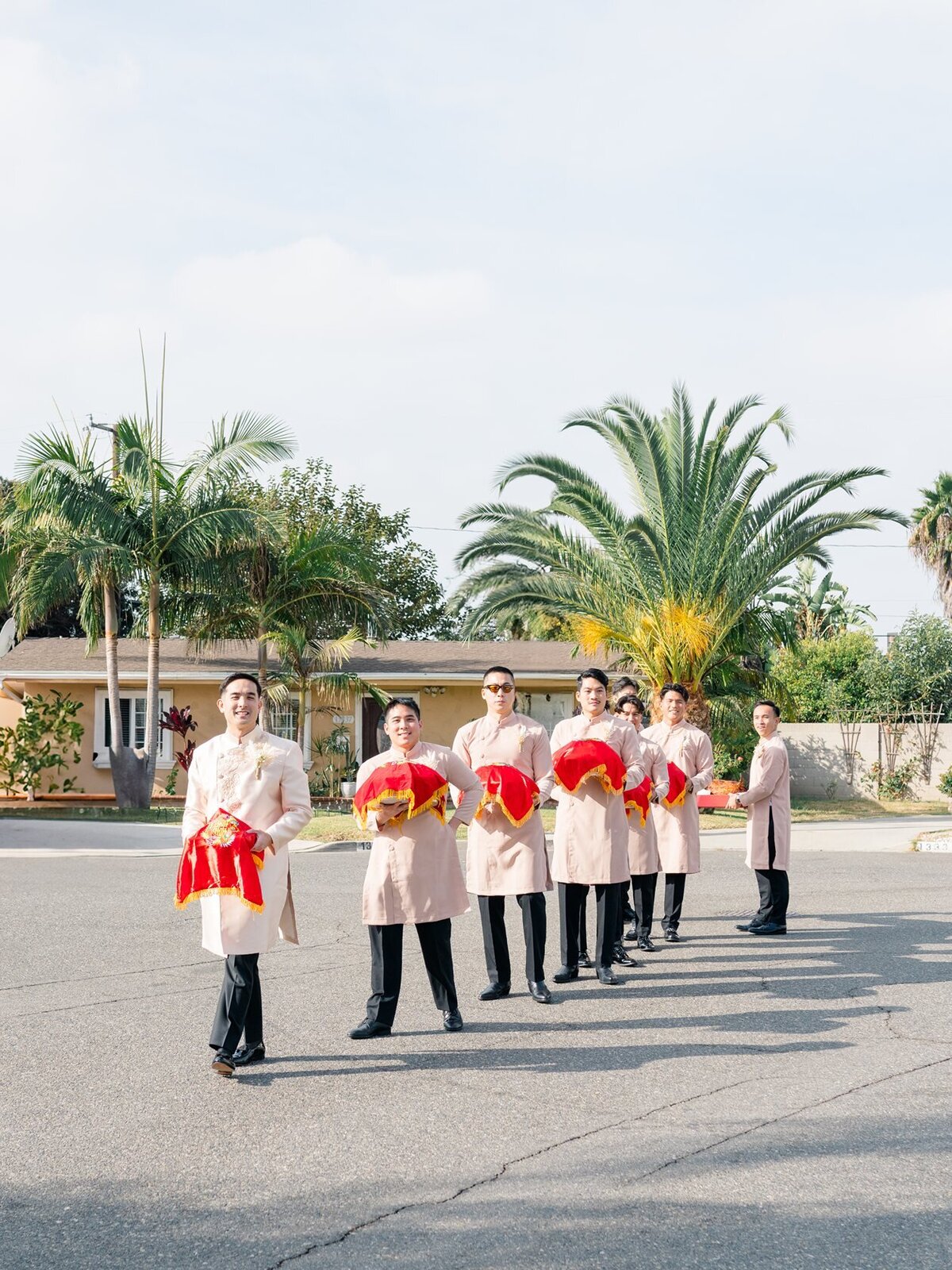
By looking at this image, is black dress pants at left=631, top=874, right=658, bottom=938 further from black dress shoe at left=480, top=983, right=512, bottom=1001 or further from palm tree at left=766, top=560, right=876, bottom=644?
palm tree at left=766, top=560, right=876, bottom=644

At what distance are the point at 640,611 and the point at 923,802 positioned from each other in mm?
8596

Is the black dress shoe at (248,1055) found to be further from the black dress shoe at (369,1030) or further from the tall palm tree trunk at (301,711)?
the tall palm tree trunk at (301,711)

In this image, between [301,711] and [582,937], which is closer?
[582,937]

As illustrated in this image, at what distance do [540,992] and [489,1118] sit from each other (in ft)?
7.74

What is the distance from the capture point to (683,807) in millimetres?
10492

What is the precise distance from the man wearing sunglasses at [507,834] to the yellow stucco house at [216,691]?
1907cm

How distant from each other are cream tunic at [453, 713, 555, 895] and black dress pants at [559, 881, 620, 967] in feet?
1.34

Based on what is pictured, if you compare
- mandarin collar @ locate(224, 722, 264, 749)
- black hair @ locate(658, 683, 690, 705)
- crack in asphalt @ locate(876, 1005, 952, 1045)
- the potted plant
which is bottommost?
crack in asphalt @ locate(876, 1005, 952, 1045)

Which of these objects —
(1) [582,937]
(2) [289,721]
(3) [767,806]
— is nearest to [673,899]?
(3) [767,806]

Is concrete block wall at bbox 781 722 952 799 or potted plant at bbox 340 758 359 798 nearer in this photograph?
potted plant at bbox 340 758 359 798

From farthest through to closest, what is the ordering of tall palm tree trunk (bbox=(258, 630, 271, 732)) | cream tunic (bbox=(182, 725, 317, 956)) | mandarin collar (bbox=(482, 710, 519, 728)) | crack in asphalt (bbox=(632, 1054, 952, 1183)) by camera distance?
tall palm tree trunk (bbox=(258, 630, 271, 732)) < mandarin collar (bbox=(482, 710, 519, 728)) < cream tunic (bbox=(182, 725, 317, 956)) < crack in asphalt (bbox=(632, 1054, 952, 1183))

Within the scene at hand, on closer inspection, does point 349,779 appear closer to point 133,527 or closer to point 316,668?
point 316,668

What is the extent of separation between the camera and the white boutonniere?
6.41 metres

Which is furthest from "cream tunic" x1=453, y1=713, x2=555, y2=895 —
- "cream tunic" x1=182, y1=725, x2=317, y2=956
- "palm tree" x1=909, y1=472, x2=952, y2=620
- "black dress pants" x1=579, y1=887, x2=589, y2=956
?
"palm tree" x1=909, y1=472, x2=952, y2=620
